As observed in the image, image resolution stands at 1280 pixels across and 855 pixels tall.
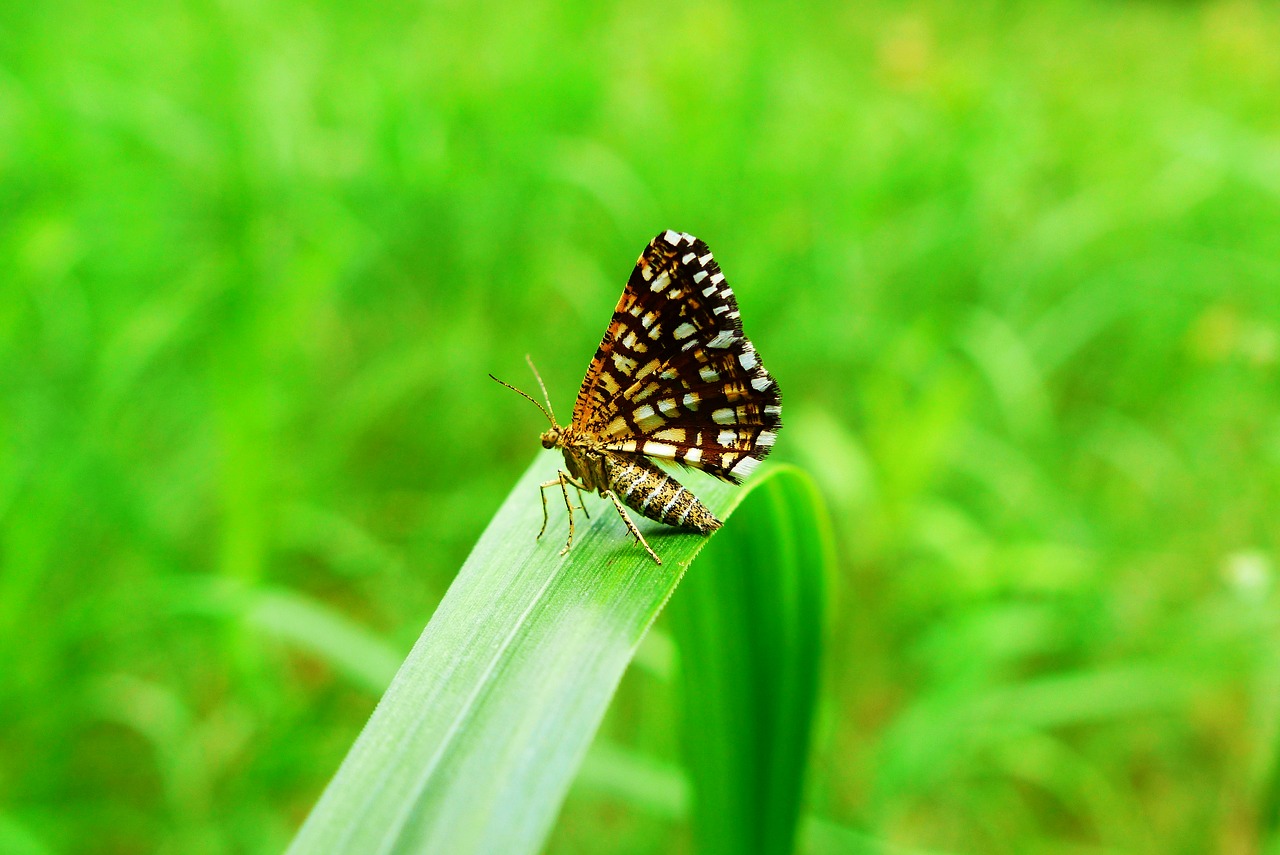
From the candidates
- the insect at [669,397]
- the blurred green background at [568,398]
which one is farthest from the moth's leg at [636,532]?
the blurred green background at [568,398]

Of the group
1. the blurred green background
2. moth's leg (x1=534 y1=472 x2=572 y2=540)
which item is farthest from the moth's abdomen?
the blurred green background


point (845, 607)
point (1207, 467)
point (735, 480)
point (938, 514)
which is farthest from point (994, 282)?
point (735, 480)

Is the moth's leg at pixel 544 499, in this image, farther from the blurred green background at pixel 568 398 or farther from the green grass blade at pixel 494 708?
the blurred green background at pixel 568 398

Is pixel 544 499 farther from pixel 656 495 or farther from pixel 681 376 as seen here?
pixel 681 376

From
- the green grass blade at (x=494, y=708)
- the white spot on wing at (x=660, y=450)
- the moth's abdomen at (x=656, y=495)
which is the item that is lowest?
the green grass blade at (x=494, y=708)

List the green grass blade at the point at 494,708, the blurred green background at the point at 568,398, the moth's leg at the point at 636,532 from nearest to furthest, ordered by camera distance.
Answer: the green grass blade at the point at 494,708, the moth's leg at the point at 636,532, the blurred green background at the point at 568,398

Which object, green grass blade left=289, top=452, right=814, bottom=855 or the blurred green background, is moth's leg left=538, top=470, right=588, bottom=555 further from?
the blurred green background

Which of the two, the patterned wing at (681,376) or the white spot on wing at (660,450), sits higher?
the patterned wing at (681,376)
